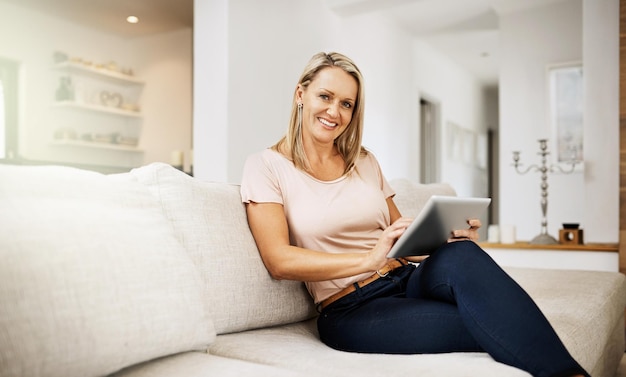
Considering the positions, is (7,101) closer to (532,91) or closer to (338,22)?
(338,22)

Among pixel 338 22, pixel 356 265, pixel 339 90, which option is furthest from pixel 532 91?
pixel 356 265

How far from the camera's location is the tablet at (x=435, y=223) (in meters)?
1.22

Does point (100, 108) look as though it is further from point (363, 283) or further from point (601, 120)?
point (363, 283)

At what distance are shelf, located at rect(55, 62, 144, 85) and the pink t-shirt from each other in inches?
171

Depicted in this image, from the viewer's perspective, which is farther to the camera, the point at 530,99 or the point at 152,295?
the point at 530,99

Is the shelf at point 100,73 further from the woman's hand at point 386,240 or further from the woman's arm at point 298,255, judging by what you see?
the woman's hand at point 386,240

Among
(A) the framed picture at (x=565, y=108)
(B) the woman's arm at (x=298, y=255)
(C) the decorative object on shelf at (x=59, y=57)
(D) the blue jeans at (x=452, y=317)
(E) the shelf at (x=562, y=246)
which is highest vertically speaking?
(C) the decorative object on shelf at (x=59, y=57)

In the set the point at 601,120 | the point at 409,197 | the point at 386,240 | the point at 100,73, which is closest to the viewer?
the point at 386,240

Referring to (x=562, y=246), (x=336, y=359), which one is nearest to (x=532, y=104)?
(x=562, y=246)

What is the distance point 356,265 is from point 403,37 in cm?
495

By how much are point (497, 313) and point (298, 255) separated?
478 millimetres

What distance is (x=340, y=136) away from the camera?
1744 millimetres

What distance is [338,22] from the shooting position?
469 cm

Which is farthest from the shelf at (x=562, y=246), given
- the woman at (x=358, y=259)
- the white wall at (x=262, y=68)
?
the woman at (x=358, y=259)
